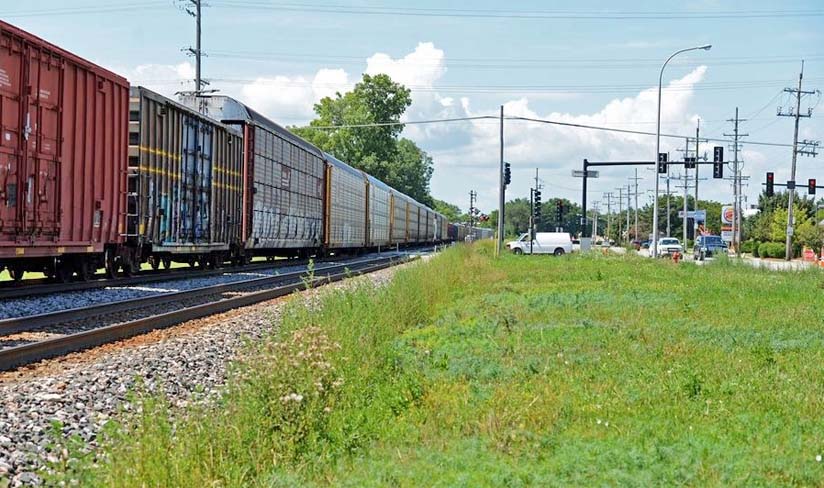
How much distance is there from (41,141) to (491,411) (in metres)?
10.4

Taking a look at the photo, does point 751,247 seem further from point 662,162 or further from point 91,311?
point 91,311

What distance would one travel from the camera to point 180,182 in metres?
20.3

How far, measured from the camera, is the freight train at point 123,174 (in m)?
13.8

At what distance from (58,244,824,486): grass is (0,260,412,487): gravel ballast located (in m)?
0.55

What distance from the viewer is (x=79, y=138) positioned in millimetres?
15414

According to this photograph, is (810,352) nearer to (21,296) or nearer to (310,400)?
(310,400)

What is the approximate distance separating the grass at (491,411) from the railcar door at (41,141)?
549cm

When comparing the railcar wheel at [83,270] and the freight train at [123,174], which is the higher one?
the freight train at [123,174]

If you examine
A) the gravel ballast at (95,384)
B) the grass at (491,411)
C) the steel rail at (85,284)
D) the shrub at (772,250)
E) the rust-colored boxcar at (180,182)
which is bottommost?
the gravel ballast at (95,384)

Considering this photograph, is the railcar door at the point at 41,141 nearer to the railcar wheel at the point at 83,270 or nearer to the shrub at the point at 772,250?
the railcar wheel at the point at 83,270

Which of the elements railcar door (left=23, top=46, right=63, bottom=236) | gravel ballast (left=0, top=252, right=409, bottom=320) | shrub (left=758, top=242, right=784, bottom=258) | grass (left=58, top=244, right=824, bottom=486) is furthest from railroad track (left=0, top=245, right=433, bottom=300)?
shrub (left=758, top=242, right=784, bottom=258)

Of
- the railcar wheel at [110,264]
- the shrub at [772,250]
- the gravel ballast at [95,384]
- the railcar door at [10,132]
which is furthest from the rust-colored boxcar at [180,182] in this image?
the shrub at [772,250]

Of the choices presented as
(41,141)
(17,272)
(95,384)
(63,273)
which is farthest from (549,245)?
(95,384)

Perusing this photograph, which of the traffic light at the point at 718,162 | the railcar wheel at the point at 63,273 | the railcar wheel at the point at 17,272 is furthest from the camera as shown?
the traffic light at the point at 718,162
